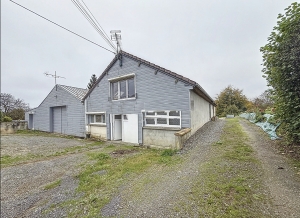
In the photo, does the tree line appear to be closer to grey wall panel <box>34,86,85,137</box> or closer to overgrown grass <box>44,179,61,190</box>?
overgrown grass <box>44,179,61,190</box>

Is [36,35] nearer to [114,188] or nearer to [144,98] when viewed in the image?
[144,98]

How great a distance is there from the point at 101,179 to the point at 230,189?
343 cm

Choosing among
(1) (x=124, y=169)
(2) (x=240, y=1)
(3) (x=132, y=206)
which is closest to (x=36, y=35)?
(1) (x=124, y=169)

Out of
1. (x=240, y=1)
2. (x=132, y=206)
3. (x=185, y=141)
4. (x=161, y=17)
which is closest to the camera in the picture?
(x=132, y=206)

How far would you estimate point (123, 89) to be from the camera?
33.1 feet

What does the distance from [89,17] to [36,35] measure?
3090 mm

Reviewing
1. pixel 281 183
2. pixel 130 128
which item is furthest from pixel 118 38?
pixel 281 183

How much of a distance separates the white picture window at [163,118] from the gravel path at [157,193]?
272 centimetres

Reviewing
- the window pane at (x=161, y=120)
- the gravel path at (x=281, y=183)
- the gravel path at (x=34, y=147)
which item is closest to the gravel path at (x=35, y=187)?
the gravel path at (x=34, y=147)

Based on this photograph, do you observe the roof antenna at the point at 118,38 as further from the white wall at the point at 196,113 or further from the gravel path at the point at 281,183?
the gravel path at the point at 281,183

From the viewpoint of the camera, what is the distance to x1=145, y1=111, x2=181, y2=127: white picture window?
7.62 meters

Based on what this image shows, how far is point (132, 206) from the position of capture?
290 cm

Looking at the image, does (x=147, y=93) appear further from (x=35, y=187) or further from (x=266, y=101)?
(x=266, y=101)

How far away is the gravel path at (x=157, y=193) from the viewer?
8.86 ft
